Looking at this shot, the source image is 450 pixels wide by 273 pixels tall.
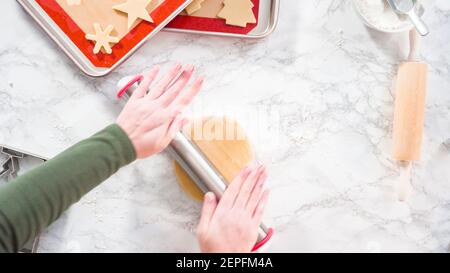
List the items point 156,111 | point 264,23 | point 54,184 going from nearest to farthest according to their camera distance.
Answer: point 54,184 → point 156,111 → point 264,23

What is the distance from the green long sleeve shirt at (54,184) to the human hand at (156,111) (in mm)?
26

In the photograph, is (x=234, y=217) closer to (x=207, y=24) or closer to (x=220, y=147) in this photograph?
(x=220, y=147)

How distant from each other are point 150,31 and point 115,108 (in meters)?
0.15

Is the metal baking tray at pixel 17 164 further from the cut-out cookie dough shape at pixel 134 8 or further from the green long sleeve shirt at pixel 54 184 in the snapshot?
the cut-out cookie dough shape at pixel 134 8

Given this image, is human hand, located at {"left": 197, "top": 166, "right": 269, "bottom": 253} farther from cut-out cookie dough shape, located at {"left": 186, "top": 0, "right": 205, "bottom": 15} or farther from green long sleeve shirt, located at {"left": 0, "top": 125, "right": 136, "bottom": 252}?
cut-out cookie dough shape, located at {"left": 186, "top": 0, "right": 205, "bottom": 15}

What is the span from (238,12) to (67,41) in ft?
1.01

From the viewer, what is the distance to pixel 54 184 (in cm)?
68

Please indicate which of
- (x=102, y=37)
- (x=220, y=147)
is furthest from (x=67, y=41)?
(x=220, y=147)

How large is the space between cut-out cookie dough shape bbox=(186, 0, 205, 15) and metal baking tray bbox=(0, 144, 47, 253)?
371 mm

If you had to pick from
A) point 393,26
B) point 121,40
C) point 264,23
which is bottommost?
point 393,26

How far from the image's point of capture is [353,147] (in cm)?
89

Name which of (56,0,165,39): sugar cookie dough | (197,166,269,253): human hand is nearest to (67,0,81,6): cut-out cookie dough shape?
(56,0,165,39): sugar cookie dough

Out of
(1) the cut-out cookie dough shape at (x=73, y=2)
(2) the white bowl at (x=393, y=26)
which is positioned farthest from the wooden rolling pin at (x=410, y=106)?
(1) the cut-out cookie dough shape at (x=73, y=2)

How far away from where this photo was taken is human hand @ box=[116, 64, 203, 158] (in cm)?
76
